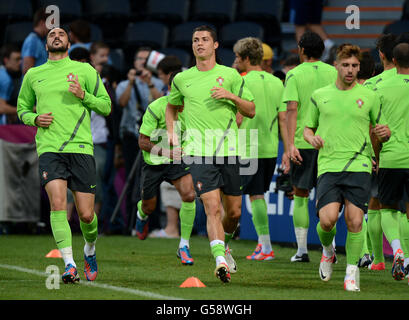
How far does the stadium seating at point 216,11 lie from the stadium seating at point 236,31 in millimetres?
580

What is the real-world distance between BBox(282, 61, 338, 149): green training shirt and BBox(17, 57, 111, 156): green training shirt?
257cm

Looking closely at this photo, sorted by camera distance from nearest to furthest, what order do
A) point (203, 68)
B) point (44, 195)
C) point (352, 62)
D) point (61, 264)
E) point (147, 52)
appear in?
point (352, 62)
point (203, 68)
point (61, 264)
point (147, 52)
point (44, 195)

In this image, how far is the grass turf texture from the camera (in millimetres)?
7496

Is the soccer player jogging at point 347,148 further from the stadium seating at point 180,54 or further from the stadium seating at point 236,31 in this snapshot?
the stadium seating at point 236,31

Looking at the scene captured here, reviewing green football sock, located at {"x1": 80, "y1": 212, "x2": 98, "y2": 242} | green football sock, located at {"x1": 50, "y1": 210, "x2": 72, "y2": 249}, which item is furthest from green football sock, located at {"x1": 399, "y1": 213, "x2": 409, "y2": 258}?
green football sock, located at {"x1": 50, "y1": 210, "x2": 72, "y2": 249}

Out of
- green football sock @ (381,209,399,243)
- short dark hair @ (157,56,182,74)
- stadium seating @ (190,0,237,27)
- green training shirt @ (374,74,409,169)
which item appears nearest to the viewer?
green training shirt @ (374,74,409,169)

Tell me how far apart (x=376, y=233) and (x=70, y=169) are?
338 cm

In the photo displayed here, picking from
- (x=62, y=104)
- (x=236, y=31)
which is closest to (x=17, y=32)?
(x=236, y=31)

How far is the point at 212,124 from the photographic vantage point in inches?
335

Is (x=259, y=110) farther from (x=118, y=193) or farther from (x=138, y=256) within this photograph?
(x=118, y=193)

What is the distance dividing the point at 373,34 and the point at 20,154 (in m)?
6.94

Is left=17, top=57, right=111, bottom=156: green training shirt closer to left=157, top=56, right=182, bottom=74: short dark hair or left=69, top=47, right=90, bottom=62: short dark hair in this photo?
left=157, top=56, right=182, bottom=74: short dark hair

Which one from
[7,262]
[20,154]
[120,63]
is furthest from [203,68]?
[120,63]
